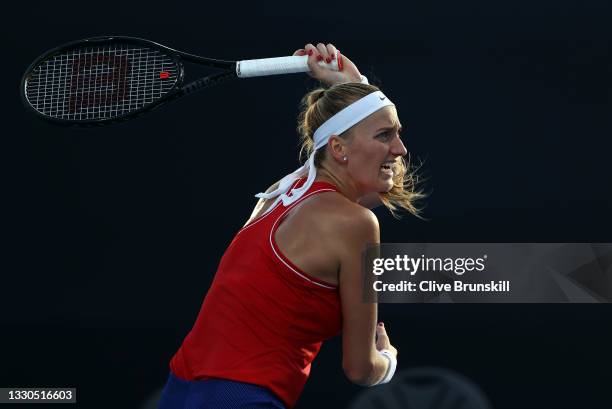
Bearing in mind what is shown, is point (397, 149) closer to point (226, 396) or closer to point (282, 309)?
point (282, 309)

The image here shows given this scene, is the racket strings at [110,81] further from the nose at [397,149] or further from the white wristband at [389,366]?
the white wristband at [389,366]

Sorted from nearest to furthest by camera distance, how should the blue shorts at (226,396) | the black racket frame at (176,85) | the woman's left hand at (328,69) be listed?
the blue shorts at (226,396) < the woman's left hand at (328,69) < the black racket frame at (176,85)

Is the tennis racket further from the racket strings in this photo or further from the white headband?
the white headband

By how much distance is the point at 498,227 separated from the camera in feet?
14.8

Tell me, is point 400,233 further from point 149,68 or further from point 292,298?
point 292,298

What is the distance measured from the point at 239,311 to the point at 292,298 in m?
0.12

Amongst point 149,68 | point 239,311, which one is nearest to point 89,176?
point 149,68

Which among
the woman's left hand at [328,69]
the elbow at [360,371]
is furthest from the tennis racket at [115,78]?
the elbow at [360,371]

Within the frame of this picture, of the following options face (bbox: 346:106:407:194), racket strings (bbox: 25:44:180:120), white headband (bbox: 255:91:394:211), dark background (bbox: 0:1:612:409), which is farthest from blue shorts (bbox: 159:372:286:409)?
dark background (bbox: 0:1:612:409)

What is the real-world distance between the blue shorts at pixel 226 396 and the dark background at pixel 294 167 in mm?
2137

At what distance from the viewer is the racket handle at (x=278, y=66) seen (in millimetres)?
3055

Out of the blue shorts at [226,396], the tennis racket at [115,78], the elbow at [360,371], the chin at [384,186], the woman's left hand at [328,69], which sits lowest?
the blue shorts at [226,396]

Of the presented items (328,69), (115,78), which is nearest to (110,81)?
(115,78)

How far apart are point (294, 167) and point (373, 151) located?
6.80 ft
